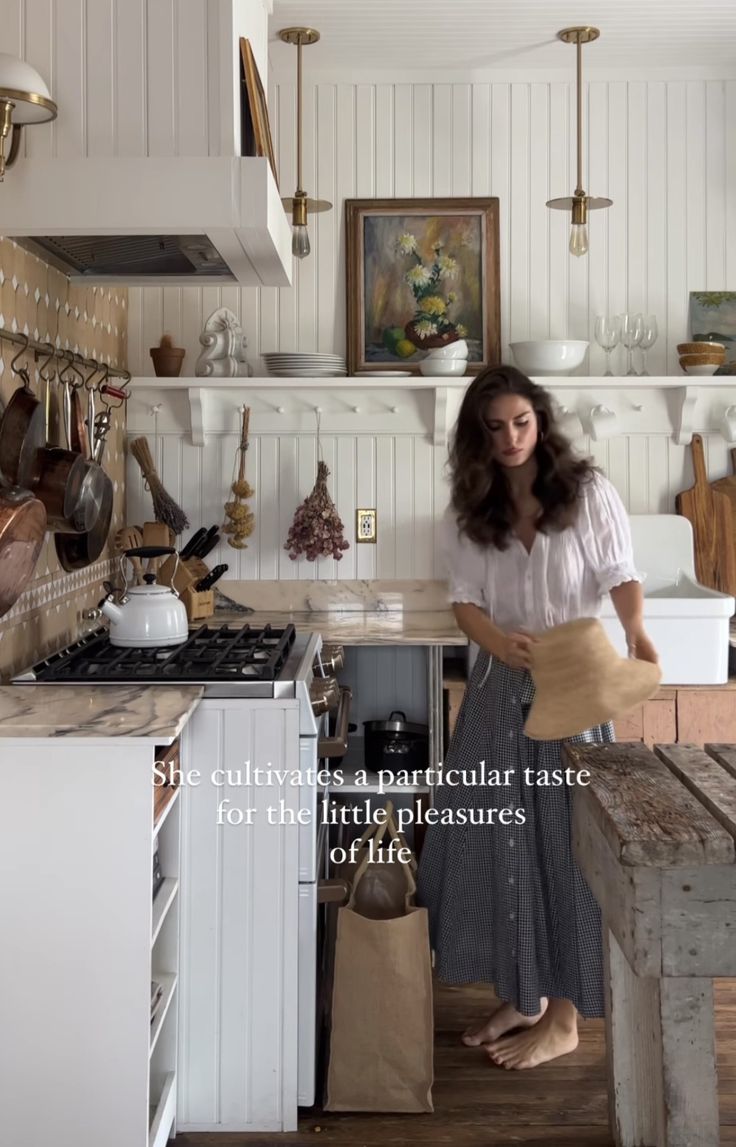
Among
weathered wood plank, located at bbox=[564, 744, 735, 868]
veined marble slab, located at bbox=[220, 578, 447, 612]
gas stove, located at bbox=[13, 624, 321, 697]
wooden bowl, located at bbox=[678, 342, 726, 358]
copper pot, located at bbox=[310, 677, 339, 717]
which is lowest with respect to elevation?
weathered wood plank, located at bbox=[564, 744, 735, 868]

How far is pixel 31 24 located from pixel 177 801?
5.03 feet

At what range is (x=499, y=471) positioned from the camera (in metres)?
2.39

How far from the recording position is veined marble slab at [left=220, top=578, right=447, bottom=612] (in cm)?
367

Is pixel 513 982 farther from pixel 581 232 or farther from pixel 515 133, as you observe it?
pixel 515 133

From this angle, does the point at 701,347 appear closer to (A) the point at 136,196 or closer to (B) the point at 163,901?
(A) the point at 136,196

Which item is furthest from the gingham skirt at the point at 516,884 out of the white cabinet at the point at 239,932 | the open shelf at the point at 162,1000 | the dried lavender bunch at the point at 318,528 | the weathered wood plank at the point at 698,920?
the dried lavender bunch at the point at 318,528

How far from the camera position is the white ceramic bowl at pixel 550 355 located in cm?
341

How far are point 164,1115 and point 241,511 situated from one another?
6.29ft

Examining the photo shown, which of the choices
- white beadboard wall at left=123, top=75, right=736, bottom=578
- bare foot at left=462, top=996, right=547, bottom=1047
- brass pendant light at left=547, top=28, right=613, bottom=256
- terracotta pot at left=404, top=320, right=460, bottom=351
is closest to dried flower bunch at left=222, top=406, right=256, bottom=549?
white beadboard wall at left=123, top=75, right=736, bottom=578

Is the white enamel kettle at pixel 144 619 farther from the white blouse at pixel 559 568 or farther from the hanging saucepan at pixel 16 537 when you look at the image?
the white blouse at pixel 559 568

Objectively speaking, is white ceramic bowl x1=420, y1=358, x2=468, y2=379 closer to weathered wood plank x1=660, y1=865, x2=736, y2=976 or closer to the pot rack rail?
the pot rack rail

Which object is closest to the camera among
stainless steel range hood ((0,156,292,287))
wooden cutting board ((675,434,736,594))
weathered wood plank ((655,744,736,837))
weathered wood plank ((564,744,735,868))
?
weathered wood plank ((564,744,735,868))

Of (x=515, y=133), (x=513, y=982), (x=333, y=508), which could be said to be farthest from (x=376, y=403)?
(x=513, y=982)

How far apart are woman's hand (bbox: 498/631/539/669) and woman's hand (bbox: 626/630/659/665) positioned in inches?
9.0
